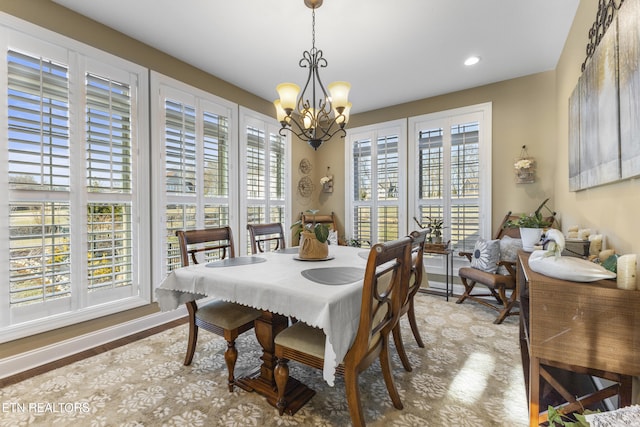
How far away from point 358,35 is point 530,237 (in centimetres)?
226

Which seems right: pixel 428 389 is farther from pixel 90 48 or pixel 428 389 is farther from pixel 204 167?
pixel 90 48

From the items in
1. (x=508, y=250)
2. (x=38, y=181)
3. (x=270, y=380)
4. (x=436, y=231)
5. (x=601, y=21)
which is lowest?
(x=270, y=380)

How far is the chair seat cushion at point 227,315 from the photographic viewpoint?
1789 millimetres

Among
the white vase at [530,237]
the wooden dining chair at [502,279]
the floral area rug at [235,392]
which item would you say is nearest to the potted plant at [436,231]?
the wooden dining chair at [502,279]

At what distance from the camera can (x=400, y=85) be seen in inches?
147

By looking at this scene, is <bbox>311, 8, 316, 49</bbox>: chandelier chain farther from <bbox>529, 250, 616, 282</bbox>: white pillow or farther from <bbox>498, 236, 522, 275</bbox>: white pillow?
<bbox>498, 236, 522, 275</bbox>: white pillow

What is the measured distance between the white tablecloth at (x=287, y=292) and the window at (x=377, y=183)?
97.5 inches

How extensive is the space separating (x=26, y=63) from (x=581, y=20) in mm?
4271

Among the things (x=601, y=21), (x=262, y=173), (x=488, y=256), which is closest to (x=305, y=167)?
(x=262, y=173)

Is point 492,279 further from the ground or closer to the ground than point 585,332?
closer to the ground

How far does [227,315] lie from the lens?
1.84 meters

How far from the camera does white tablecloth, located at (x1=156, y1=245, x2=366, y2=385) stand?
1.29 metres

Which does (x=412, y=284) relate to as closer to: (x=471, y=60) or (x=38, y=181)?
(x=471, y=60)

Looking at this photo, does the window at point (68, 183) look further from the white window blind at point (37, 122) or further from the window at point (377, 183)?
the window at point (377, 183)
